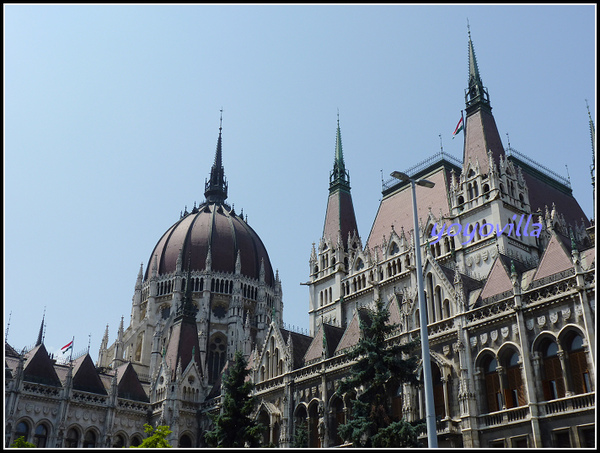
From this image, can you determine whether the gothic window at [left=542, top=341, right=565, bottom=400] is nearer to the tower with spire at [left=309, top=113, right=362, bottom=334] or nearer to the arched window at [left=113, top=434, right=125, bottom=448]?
the tower with spire at [left=309, top=113, right=362, bottom=334]

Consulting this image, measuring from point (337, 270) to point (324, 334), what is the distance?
37.4 feet

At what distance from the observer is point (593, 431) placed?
27.8m

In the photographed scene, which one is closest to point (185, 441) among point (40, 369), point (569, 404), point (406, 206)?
point (40, 369)

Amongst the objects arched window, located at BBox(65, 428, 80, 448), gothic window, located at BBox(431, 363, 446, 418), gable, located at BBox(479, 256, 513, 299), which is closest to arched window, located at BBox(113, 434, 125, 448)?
arched window, located at BBox(65, 428, 80, 448)

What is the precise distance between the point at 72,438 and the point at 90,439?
64.4 inches

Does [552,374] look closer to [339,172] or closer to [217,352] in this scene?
[339,172]

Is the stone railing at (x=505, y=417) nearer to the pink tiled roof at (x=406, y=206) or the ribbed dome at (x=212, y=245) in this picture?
the pink tiled roof at (x=406, y=206)

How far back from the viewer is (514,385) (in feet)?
105

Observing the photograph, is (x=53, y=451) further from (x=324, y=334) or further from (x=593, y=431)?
(x=324, y=334)

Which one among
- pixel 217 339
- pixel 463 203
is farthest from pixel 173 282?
pixel 463 203

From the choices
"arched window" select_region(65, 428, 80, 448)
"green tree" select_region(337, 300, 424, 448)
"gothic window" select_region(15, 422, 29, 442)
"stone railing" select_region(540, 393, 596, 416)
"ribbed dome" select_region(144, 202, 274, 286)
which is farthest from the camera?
"ribbed dome" select_region(144, 202, 274, 286)

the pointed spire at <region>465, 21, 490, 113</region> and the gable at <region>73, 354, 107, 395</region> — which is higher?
the pointed spire at <region>465, 21, 490, 113</region>

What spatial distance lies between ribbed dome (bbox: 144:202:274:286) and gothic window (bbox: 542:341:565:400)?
6463 cm

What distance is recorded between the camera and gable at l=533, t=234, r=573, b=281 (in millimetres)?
33031
